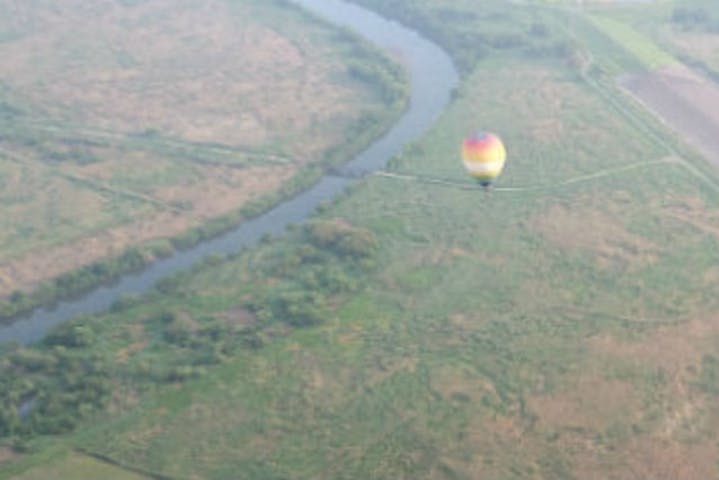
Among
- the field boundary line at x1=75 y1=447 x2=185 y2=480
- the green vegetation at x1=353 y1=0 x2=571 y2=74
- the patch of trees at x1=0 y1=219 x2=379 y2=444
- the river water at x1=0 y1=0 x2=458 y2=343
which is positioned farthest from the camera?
the green vegetation at x1=353 y1=0 x2=571 y2=74

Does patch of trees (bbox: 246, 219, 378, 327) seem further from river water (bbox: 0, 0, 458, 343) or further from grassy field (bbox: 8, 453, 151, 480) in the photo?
Answer: grassy field (bbox: 8, 453, 151, 480)

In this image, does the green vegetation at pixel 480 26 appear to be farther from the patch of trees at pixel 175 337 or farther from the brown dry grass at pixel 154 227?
the patch of trees at pixel 175 337

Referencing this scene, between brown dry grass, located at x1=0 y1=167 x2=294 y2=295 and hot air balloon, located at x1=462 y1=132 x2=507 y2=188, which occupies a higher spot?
hot air balloon, located at x1=462 y1=132 x2=507 y2=188

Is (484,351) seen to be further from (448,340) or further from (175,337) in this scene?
(175,337)

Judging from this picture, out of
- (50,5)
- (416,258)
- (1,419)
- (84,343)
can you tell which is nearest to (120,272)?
(84,343)

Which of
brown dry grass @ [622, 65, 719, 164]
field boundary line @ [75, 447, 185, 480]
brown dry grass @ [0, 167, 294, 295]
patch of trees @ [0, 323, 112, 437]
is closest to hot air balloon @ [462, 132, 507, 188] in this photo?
brown dry grass @ [0, 167, 294, 295]

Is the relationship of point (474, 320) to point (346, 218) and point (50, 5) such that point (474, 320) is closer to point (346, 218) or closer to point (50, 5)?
point (346, 218)

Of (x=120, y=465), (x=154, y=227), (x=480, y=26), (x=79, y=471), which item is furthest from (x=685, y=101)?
(x=79, y=471)
